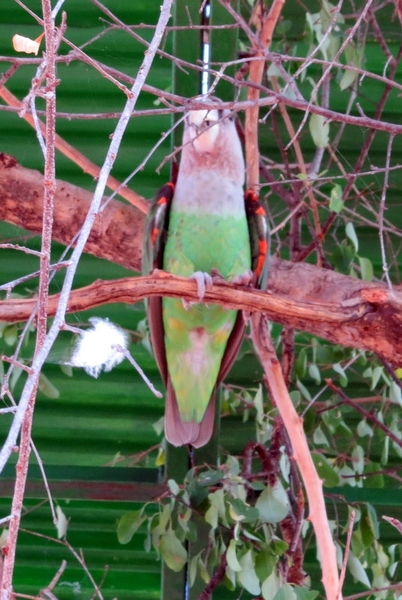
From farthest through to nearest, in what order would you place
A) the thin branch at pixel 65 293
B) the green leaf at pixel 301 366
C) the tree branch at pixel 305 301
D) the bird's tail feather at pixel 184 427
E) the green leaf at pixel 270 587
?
1. the green leaf at pixel 301 366
2. the bird's tail feather at pixel 184 427
3. the green leaf at pixel 270 587
4. the tree branch at pixel 305 301
5. the thin branch at pixel 65 293

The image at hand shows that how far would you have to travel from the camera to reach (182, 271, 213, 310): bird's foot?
1.38m

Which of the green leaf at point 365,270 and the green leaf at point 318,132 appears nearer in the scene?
the green leaf at point 318,132

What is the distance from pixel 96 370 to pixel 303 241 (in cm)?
86

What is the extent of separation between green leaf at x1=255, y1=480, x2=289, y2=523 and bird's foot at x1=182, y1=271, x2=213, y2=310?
51 centimetres

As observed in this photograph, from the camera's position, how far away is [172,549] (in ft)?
6.02

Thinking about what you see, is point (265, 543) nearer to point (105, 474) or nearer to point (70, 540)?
point (105, 474)

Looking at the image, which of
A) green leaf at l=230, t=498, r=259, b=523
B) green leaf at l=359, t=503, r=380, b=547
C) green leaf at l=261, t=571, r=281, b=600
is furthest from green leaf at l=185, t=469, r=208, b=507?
green leaf at l=359, t=503, r=380, b=547

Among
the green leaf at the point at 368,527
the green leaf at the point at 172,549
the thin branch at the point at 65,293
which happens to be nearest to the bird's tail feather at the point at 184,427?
the green leaf at the point at 172,549

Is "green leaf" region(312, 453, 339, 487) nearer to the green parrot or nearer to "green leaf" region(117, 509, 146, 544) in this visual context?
the green parrot

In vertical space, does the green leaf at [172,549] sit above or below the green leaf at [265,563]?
above

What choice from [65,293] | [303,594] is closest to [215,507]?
[303,594]

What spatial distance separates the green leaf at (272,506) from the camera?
175 centimetres

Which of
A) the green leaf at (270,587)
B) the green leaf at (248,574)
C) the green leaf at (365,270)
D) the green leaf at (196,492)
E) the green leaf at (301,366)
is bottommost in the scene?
the green leaf at (270,587)

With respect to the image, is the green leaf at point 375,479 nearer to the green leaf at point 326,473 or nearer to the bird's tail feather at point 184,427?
the green leaf at point 326,473
